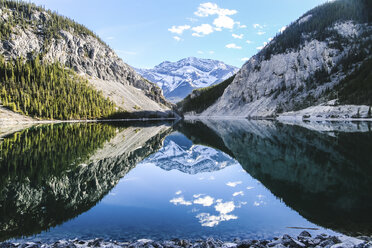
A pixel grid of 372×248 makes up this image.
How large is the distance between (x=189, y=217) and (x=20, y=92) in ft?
428

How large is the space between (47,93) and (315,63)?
16416 cm

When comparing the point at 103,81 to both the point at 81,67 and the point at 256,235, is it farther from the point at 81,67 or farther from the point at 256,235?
the point at 256,235

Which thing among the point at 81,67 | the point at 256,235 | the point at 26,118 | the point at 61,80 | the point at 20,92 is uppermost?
the point at 81,67

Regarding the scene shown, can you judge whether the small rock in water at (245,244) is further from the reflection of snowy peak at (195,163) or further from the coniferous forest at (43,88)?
the coniferous forest at (43,88)

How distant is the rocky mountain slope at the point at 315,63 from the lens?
5807 inches

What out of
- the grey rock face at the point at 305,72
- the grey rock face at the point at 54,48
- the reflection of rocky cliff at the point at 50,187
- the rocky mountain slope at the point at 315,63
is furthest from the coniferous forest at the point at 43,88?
the rocky mountain slope at the point at 315,63

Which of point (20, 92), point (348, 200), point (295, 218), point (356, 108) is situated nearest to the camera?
point (295, 218)

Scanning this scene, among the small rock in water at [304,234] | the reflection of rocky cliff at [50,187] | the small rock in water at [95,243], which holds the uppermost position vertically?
the reflection of rocky cliff at [50,187]

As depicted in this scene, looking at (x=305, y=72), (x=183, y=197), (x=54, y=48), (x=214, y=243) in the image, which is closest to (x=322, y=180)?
(x=183, y=197)

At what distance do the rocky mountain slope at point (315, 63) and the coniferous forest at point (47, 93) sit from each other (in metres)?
108

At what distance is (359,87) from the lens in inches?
4732

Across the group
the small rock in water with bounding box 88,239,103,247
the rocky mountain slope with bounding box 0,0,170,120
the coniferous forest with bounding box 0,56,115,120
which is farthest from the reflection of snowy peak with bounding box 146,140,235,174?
the rocky mountain slope with bounding box 0,0,170,120

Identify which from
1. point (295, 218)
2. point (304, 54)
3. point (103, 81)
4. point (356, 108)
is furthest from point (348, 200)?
point (103, 81)

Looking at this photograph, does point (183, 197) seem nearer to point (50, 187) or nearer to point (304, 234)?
point (304, 234)
